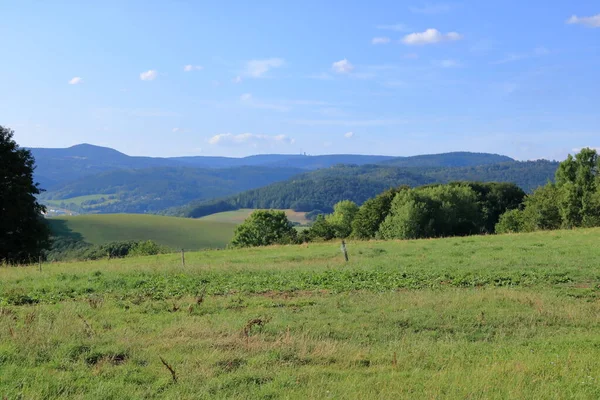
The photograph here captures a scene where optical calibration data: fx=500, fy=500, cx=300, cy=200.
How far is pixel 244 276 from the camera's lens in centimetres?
2086

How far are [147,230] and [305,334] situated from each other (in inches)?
5168

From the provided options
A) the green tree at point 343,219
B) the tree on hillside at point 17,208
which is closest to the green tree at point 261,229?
the green tree at point 343,219

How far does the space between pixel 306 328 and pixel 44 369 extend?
214 inches

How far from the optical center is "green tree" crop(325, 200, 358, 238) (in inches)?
3898

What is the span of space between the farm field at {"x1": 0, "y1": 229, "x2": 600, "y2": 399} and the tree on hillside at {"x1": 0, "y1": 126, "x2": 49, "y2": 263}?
56.9 ft

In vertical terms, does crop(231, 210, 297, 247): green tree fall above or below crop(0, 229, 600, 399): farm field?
below

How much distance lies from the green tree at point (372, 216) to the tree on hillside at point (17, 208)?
179 ft

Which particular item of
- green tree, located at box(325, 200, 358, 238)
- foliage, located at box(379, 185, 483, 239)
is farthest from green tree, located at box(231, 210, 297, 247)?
foliage, located at box(379, 185, 483, 239)

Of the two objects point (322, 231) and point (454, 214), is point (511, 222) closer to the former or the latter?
point (454, 214)

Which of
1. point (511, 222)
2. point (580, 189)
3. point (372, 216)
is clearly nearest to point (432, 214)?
point (372, 216)

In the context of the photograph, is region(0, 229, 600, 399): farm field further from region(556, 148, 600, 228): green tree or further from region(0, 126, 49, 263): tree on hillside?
region(556, 148, 600, 228): green tree

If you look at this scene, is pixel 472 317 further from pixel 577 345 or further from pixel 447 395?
pixel 447 395

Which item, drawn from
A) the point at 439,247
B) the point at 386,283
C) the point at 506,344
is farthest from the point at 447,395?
the point at 439,247

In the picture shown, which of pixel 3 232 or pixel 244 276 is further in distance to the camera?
pixel 3 232
